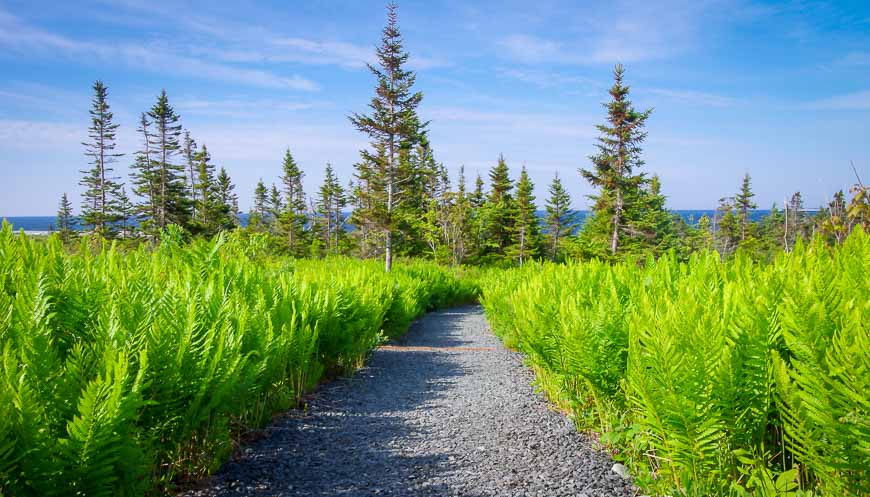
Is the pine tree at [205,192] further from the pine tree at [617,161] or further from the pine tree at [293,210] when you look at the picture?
the pine tree at [617,161]

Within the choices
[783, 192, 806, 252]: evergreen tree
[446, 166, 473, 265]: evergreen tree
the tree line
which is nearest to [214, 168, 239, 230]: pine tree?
the tree line

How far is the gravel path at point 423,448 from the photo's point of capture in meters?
2.57

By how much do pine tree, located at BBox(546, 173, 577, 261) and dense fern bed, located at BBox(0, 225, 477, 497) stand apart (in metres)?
45.8

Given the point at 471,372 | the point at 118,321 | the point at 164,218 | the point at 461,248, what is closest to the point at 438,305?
the point at 471,372

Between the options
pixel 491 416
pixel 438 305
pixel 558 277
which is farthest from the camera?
pixel 438 305

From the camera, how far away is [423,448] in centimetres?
322

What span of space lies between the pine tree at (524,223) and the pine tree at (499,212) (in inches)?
32.1

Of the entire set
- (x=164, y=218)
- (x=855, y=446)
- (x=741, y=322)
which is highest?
(x=164, y=218)

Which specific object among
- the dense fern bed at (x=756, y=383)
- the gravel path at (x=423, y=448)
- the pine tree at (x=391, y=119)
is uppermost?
the pine tree at (x=391, y=119)

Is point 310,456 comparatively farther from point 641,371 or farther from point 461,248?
point 461,248

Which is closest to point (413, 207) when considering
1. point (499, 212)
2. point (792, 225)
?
point (499, 212)

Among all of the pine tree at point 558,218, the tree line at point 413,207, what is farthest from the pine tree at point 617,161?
the pine tree at point 558,218

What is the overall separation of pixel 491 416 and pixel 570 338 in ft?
4.34

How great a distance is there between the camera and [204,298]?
2910 mm
